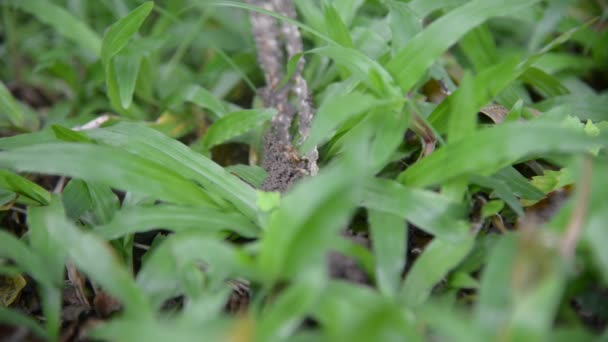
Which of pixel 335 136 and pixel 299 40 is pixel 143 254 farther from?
pixel 299 40

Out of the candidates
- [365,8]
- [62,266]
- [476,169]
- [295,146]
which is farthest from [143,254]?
[365,8]

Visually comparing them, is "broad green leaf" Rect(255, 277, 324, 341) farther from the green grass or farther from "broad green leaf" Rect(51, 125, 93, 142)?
"broad green leaf" Rect(51, 125, 93, 142)

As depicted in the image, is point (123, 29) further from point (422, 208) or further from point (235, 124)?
point (422, 208)

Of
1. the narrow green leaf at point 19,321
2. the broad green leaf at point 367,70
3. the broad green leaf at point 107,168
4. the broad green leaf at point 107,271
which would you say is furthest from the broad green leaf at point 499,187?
the narrow green leaf at point 19,321

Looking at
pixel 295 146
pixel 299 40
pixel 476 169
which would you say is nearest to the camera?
pixel 476 169

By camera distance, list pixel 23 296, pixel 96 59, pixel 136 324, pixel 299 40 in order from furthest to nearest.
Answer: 1. pixel 96 59
2. pixel 299 40
3. pixel 23 296
4. pixel 136 324

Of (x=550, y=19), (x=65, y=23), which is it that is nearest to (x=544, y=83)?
(x=550, y=19)

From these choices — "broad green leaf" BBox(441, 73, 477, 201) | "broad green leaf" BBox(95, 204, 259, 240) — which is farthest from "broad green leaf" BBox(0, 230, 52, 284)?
"broad green leaf" BBox(441, 73, 477, 201)
